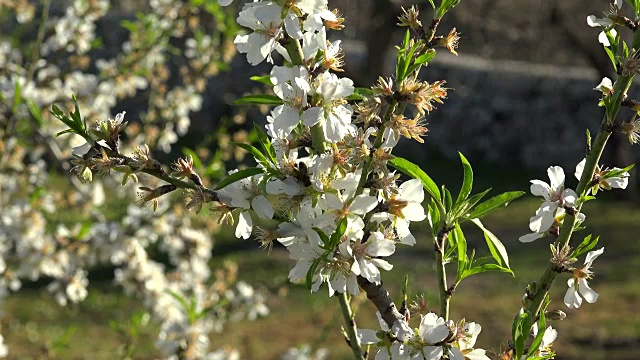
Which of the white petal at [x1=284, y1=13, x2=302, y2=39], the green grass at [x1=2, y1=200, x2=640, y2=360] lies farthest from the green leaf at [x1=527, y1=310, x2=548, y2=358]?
the green grass at [x1=2, y1=200, x2=640, y2=360]

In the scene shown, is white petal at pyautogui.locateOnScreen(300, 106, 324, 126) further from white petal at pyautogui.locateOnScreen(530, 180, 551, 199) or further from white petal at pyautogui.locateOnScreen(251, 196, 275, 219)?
white petal at pyautogui.locateOnScreen(530, 180, 551, 199)

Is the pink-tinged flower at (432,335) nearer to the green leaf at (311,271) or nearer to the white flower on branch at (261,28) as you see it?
the green leaf at (311,271)

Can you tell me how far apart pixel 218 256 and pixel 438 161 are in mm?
5891

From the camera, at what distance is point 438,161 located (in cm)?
1377

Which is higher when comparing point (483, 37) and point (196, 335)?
point (196, 335)

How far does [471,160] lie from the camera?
1390 cm

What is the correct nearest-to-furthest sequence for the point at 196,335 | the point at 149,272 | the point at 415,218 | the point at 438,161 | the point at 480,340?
the point at 415,218 < the point at 196,335 < the point at 149,272 < the point at 480,340 < the point at 438,161

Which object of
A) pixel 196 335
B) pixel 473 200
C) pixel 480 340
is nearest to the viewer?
pixel 473 200

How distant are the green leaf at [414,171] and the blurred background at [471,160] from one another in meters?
1.13

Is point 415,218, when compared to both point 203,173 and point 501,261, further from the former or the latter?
point 203,173

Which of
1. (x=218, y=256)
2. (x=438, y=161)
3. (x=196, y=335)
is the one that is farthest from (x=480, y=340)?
(x=438, y=161)

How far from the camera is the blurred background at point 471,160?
644 centimetres

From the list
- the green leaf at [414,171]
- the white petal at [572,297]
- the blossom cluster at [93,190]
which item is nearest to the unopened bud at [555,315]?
the white petal at [572,297]

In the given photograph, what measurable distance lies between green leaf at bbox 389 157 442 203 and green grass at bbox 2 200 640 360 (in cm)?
461
